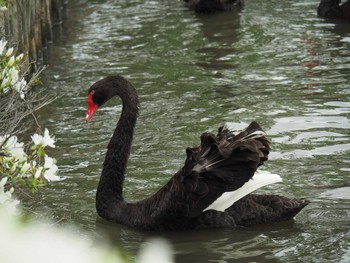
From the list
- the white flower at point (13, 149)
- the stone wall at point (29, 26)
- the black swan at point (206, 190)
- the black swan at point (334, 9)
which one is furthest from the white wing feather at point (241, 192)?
the black swan at point (334, 9)

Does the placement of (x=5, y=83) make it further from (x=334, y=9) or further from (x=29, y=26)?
(x=334, y=9)

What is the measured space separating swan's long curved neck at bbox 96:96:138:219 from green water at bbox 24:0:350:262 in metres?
0.16

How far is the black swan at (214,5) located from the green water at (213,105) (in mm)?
175

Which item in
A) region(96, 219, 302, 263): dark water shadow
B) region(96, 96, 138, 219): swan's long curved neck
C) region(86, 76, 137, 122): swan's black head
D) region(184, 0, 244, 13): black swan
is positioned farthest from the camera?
region(184, 0, 244, 13): black swan

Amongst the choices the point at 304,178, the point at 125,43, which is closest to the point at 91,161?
the point at 304,178

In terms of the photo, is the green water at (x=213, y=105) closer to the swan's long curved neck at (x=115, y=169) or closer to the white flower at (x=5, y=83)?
the swan's long curved neck at (x=115, y=169)

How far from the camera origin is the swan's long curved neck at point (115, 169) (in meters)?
5.17

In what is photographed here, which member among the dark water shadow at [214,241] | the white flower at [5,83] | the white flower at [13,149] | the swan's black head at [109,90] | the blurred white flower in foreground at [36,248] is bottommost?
the dark water shadow at [214,241]

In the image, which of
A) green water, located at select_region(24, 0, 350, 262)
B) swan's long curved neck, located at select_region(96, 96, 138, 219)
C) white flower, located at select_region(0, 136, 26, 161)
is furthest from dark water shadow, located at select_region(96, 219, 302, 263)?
white flower, located at select_region(0, 136, 26, 161)

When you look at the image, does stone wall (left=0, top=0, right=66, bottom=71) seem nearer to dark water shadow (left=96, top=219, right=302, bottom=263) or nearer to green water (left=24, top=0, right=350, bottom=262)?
green water (left=24, top=0, right=350, bottom=262)

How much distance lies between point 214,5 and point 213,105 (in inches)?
218

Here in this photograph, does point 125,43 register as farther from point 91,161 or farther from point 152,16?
point 91,161

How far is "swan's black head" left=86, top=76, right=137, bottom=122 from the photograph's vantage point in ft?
17.7

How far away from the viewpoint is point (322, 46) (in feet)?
33.7
